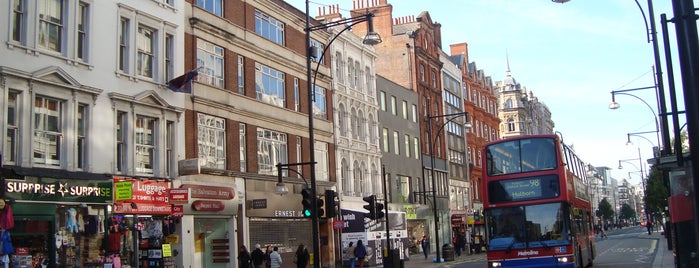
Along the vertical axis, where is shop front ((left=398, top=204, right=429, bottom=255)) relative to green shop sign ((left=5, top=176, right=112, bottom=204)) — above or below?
below

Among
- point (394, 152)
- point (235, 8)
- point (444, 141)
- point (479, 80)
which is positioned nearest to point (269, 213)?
point (235, 8)

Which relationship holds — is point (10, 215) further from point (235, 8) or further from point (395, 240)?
point (395, 240)

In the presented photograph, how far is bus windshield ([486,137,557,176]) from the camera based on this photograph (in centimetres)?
1966

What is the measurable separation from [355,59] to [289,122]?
10.6 meters

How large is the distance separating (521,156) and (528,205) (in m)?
1.39

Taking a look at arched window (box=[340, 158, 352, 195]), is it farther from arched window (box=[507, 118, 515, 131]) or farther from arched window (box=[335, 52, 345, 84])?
arched window (box=[507, 118, 515, 131])

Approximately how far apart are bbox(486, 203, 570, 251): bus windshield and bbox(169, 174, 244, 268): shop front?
9.90 meters

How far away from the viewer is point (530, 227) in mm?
19734

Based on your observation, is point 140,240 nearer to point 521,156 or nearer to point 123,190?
point 123,190

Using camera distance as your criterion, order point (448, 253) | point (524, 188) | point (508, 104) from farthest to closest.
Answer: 1. point (508, 104)
2. point (448, 253)
3. point (524, 188)

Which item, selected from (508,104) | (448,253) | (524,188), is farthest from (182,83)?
(508,104)

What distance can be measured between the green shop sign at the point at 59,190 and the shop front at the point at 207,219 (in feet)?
8.57

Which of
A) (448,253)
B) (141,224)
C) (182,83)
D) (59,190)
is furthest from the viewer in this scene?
(448,253)

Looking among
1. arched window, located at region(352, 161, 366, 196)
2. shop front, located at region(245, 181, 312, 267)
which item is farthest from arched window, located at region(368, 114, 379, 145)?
shop front, located at region(245, 181, 312, 267)
